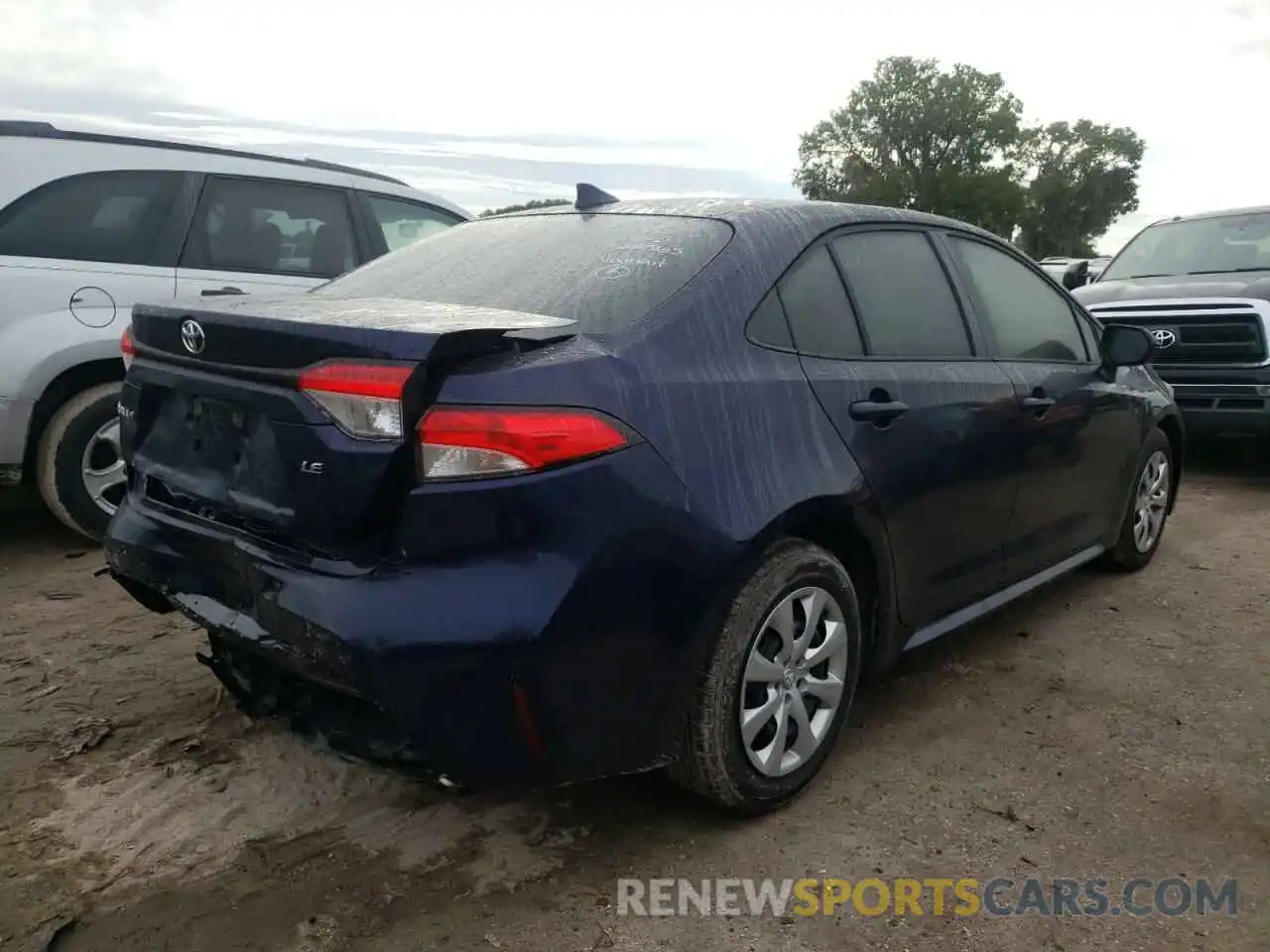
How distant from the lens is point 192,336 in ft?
8.35

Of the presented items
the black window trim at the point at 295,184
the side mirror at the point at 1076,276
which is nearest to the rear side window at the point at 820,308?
the black window trim at the point at 295,184

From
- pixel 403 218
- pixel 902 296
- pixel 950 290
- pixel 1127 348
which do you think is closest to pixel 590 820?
pixel 902 296

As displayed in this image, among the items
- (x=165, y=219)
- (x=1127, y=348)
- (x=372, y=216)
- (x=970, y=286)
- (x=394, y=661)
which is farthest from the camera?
(x=372, y=216)

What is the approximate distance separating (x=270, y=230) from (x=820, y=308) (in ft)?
11.7

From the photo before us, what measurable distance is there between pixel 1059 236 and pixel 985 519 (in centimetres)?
A: 6965

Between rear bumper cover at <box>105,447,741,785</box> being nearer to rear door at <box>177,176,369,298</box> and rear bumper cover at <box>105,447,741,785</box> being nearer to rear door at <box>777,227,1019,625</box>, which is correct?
rear door at <box>777,227,1019,625</box>

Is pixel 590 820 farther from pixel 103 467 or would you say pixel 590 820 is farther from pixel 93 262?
pixel 93 262

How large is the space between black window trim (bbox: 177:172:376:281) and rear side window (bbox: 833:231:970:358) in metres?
2.80

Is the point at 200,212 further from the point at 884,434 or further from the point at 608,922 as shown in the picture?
the point at 608,922

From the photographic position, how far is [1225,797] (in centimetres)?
298

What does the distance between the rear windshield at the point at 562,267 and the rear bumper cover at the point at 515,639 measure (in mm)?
479

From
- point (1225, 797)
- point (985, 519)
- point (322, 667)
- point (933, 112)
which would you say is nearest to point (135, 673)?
point (322, 667)

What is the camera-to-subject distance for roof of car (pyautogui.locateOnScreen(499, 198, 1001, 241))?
304cm

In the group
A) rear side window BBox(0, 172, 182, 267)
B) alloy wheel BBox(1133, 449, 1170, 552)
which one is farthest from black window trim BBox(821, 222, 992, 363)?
rear side window BBox(0, 172, 182, 267)
